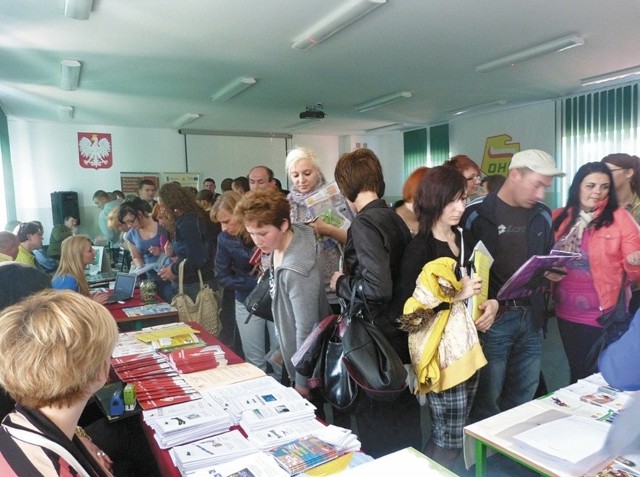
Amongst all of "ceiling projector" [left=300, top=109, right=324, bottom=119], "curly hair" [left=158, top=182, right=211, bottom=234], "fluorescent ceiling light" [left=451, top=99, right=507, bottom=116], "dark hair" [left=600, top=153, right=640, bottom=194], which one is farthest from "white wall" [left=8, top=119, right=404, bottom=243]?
"dark hair" [left=600, top=153, right=640, bottom=194]

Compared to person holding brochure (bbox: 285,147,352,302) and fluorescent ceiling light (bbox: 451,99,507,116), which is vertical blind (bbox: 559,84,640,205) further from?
person holding brochure (bbox: 285,147,352,302)

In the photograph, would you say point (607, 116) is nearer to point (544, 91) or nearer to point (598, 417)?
point (544, 91)

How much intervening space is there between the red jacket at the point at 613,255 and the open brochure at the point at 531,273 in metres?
0.16

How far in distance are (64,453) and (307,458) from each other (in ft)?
2.01

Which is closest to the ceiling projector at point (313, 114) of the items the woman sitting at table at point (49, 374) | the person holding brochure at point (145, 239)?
the person holding brochure at point (145, 239)

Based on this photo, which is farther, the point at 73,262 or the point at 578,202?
the point at 73,262

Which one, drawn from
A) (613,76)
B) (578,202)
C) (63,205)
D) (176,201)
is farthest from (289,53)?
(63,205)

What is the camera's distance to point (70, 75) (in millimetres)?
5371

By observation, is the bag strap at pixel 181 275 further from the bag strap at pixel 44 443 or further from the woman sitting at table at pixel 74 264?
the bag strap at pixel 44 443

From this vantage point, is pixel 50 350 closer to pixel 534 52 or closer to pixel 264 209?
pixel 264 209

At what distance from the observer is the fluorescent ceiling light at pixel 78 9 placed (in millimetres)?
3438

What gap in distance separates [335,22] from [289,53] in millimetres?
1070

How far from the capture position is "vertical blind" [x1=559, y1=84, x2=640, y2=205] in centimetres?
680

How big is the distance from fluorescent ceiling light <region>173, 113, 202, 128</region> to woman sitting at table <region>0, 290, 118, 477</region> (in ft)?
25.8
